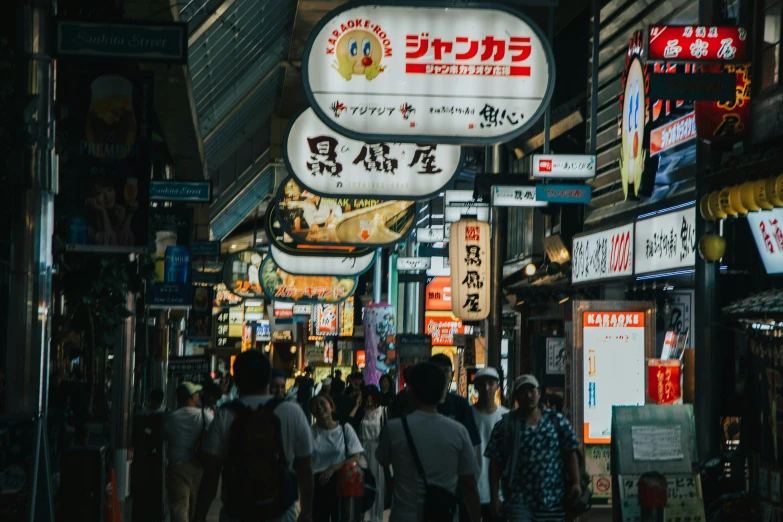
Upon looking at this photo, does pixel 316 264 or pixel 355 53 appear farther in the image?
pixel 316 264

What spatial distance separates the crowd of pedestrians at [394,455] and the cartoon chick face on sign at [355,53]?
2.42m

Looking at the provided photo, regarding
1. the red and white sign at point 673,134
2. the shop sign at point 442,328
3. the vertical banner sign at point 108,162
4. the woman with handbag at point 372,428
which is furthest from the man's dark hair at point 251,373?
the shop sign at point 442,328

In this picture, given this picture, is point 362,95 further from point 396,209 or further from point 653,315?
point 396,209

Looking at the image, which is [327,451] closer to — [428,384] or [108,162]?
[108,162]

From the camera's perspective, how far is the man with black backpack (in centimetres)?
575

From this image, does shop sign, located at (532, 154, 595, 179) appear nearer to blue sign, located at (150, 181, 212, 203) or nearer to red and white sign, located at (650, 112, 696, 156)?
red and white sign, located at (650, 112, 696, 156)

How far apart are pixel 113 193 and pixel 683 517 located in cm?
591

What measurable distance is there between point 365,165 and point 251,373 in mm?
6990

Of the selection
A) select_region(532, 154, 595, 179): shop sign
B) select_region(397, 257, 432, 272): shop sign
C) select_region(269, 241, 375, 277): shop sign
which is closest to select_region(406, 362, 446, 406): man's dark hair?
select_region(532, 154, 595, 179): shop sign

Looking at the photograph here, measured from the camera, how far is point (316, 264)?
2300 centimetres

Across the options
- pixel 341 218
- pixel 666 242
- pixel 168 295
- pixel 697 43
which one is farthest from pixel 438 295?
pixel 697 43

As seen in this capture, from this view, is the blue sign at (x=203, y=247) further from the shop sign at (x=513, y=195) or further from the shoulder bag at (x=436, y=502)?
the shoulder bag at (x=436, y=502)

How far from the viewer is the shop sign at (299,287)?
27.3 m

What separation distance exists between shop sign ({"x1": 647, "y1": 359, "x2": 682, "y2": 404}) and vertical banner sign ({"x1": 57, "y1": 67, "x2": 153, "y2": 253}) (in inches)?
231
